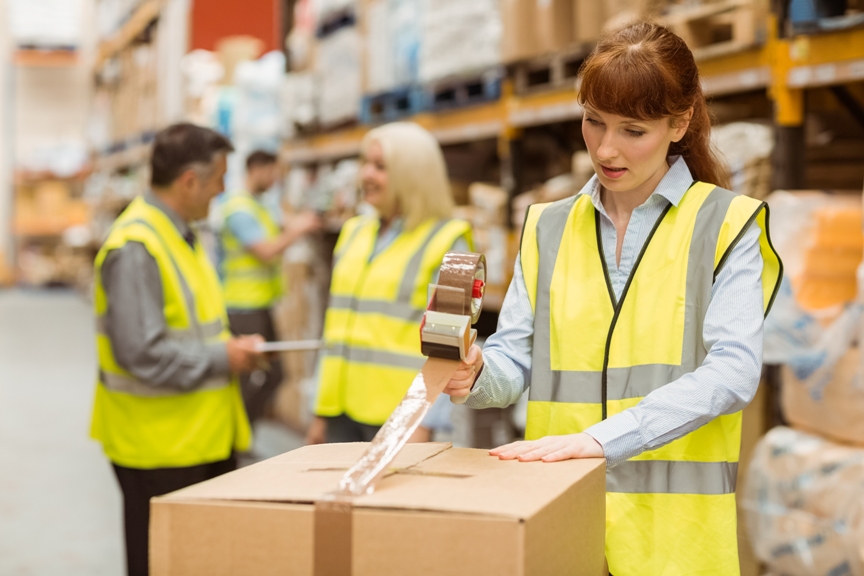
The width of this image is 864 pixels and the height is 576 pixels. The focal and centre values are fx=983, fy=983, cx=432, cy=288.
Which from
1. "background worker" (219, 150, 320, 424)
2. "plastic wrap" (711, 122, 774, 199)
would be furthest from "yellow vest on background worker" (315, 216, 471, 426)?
"background worker" (219, 150, 320, 424)

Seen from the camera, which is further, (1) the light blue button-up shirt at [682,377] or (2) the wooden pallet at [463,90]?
(2) the wooden pallet at [463,90]

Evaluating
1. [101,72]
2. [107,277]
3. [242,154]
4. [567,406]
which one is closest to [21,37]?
[101,72]

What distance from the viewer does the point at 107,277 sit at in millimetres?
2988

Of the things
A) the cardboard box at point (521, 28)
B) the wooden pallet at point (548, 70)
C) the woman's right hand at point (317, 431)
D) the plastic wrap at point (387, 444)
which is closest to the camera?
the plastic wrap at point (387, 444)

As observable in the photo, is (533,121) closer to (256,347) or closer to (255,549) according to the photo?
(256,347)

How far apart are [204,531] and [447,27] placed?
369cm

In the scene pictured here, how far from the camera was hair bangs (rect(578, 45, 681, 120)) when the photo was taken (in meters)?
1.62

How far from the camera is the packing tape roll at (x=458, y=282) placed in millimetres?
1423

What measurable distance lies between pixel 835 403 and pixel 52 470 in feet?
15.8

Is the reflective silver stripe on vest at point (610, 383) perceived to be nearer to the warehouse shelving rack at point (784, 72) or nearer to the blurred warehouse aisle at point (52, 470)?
the warehouse shelving rack at point (784, 72)

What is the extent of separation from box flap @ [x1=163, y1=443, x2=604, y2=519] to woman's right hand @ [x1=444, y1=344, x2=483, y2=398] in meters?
0.12

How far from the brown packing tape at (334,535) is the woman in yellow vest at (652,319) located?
409 mm

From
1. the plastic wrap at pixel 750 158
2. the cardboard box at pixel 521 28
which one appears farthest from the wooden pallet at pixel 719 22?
the cardboard box at pixel 521 28

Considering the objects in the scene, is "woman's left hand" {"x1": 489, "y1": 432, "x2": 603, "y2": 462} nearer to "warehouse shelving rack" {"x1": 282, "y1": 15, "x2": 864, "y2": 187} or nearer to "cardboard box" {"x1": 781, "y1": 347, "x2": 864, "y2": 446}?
"warehouse shelving rack" {"x1": 282, "y1": 15, "x2": 864, "y2": 187}
